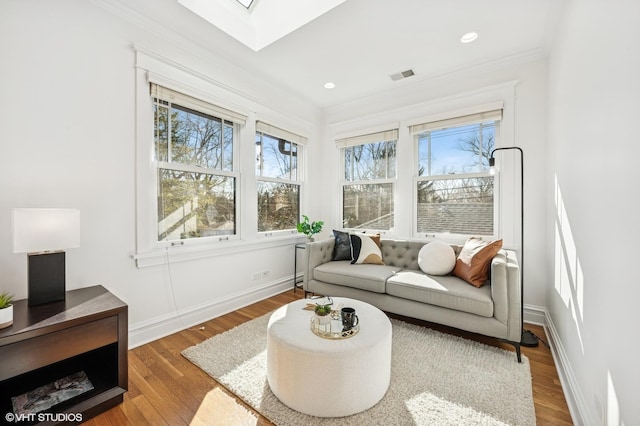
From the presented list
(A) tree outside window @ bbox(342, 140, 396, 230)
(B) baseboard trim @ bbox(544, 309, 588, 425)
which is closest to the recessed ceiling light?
(A) tree outside window @ bbox(342, 140, 396, 230)

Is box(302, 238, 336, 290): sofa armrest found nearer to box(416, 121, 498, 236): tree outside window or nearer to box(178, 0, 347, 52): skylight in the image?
box(416, 121, 498, 236): tree outside window

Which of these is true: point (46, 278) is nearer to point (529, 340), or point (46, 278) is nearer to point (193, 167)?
point (193, 167)

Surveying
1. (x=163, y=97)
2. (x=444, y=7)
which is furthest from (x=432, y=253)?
(x=163, y=97)

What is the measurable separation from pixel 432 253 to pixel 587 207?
1.43 meters

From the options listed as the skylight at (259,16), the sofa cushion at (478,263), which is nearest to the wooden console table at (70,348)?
the skylight at (259,16)

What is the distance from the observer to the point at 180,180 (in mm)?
2713

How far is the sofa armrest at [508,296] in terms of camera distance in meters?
2.11

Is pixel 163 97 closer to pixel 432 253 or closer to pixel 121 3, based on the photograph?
pixel 121 3

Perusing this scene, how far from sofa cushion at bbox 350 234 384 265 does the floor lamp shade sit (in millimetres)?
2566

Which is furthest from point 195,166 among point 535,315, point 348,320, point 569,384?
point 535,315

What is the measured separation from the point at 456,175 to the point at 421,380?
2.39 meters

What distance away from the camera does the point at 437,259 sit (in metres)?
2.77

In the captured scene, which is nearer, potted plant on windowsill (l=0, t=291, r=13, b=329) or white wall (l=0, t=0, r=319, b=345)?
potted plant on windowsill (l=0, t=291, r=13, b=329)

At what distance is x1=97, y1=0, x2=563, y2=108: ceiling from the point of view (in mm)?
2240
